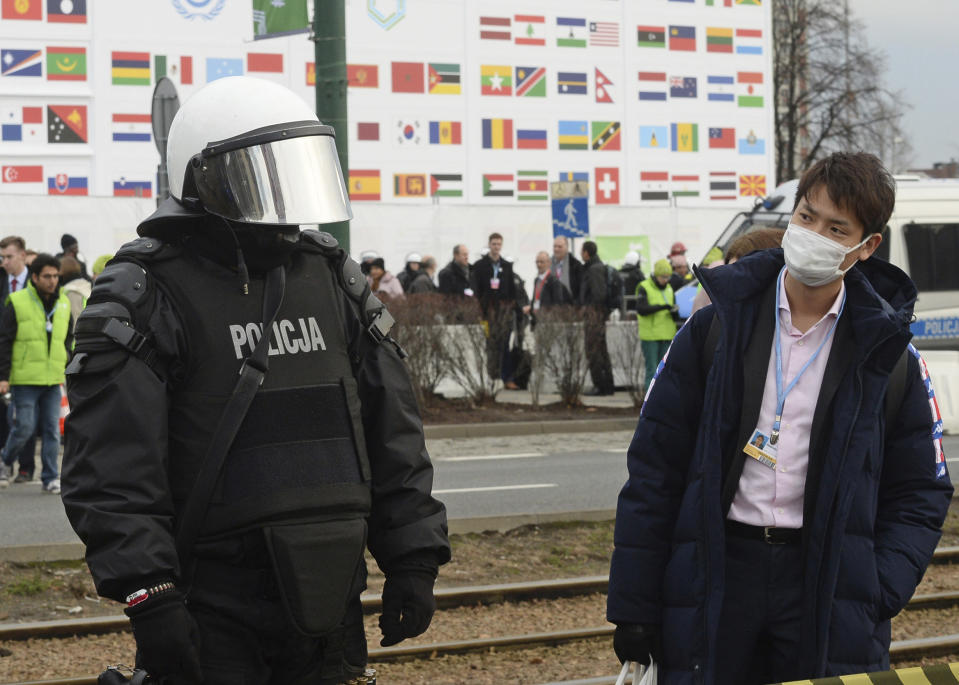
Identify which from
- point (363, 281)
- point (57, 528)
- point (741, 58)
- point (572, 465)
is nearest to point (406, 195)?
point (741, 58)

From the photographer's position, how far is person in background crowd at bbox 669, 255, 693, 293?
1634cm

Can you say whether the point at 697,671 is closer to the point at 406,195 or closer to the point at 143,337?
the point at 143,337

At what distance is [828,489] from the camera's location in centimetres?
310

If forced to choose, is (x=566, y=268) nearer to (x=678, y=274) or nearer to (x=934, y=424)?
(x=678, y=274)

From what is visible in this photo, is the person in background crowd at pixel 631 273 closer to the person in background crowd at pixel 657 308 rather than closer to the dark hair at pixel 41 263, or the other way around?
the person in background crowd at pixel 657 308

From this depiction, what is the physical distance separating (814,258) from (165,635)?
5.46ft

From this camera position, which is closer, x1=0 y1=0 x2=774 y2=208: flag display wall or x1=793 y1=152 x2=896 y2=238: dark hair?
x1=793 y1=152 x2=896 y2=238: dark hair

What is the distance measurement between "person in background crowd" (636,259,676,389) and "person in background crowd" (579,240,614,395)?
762 millimetres

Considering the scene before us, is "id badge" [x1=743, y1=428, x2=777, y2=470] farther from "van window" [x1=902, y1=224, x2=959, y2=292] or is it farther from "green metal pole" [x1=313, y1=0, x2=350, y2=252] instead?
"van window" [x1=902, y1=224, x2=959, y2=292]

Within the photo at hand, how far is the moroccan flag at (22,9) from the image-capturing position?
26.6 meters

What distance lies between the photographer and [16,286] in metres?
12.7

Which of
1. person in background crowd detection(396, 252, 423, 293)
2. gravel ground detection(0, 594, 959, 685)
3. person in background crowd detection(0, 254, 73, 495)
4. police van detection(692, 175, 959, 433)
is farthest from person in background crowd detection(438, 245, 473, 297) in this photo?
gravel ground detection(0, 594, 959, 685)

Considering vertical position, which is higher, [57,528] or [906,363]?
[906,363]

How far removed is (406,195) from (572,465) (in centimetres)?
1704
